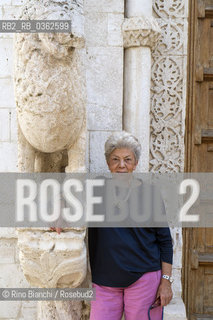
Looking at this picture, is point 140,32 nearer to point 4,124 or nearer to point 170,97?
point 170,97

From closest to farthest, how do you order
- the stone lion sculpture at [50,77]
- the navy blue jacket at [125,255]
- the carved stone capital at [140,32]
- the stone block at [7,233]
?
the stone lion sculpture at [50,77]
the navy blue jacket at [125,255]
the carved stone capital at [140,32]
the stone block at [7,233]

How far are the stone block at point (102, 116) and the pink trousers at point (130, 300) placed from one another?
0.92m

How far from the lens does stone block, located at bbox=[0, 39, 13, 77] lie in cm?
222

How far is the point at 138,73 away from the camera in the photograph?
86.7 inches

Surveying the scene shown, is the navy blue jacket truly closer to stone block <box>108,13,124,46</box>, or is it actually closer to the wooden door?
the wooden door

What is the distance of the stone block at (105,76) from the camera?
2197 mm

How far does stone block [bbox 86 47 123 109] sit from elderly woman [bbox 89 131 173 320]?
1.77 feet

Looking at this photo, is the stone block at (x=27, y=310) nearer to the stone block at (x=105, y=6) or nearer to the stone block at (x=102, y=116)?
the stone block at (x=102, y=116)

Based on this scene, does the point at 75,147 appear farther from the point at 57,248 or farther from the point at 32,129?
the point at 57,248

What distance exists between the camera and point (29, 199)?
5.64 feet

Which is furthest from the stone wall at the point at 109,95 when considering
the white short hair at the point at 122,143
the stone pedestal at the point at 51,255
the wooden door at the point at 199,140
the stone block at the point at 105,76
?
the stone pedestal at the point at 51,255

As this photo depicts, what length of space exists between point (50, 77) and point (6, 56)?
830mm

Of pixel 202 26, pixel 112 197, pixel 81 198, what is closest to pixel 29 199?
pixel 81 198

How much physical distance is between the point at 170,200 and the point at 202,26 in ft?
3.81
